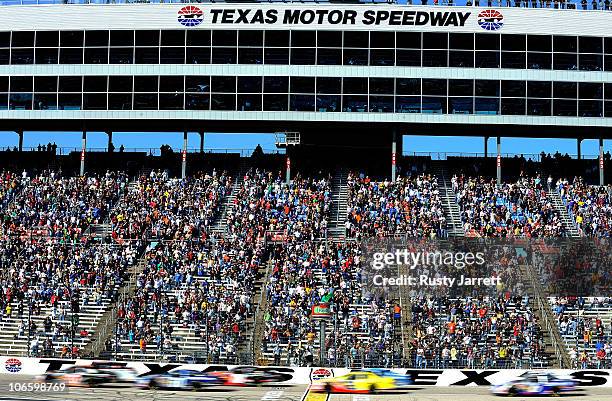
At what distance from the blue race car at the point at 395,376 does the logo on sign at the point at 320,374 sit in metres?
1.69

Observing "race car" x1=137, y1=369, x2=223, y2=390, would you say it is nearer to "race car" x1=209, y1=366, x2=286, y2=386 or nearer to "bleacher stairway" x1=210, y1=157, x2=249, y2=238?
"race car" x1=209, y1=366, x2=286, y2=386

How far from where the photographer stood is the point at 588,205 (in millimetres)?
52250

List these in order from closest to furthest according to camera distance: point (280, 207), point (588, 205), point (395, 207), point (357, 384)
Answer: point (357, 384) → point (395, 207) → point (588, 205) → point (280, 207)

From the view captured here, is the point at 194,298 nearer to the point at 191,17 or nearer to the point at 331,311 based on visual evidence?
the point at 331,311

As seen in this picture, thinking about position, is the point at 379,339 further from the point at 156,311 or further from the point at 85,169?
the point at 85,169

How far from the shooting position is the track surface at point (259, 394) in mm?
33344

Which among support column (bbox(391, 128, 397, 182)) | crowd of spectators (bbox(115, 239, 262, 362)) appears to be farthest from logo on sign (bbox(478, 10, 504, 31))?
crowd of spectators (bbox(115, 239, 262, 362))

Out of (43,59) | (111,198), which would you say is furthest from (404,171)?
(43,59)

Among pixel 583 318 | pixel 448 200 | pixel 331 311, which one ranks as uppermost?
pixel 448 200

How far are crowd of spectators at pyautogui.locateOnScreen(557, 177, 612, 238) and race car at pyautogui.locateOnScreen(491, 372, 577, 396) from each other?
44.8ft

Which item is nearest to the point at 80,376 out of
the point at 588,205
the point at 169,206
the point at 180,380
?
the point at 180,380

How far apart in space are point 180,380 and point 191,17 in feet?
83.0

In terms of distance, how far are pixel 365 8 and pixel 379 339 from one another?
21940 mm

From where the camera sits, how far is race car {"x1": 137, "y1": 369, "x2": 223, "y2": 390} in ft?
123
